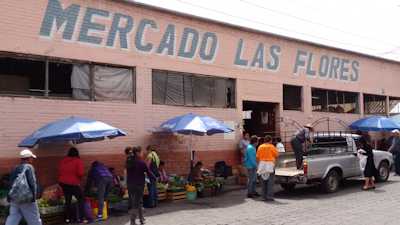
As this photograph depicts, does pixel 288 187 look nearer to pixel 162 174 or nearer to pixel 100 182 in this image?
pixel 162 174

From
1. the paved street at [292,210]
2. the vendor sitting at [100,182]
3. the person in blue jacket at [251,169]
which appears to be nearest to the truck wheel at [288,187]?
the paved street at [292,210]

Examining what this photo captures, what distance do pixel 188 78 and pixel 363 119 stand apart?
416 inches

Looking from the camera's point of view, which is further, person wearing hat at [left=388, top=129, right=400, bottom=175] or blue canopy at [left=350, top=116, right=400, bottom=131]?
blue canopy at [left=350, top=116, right=400, bottom=131]

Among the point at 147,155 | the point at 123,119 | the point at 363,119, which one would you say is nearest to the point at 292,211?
the point at 147,155

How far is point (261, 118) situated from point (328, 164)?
651cm

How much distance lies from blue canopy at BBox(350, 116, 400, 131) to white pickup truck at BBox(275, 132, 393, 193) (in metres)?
5.48

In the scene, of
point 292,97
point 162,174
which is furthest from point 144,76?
point 292,97

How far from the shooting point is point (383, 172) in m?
17.2

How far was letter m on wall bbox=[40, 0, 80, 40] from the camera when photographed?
521 inches

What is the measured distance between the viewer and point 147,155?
1409 centimetres

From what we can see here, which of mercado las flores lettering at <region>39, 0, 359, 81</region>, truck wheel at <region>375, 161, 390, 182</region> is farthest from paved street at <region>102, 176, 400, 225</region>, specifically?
mercado las flores lettering at <region>39, 0, 359, 81</region>

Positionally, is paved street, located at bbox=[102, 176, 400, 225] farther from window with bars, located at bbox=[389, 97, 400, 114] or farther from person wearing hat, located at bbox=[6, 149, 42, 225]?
window with bars, located at bbox=[389, 97, 400, 114]

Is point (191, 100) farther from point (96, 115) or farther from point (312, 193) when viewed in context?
point (312, 193)

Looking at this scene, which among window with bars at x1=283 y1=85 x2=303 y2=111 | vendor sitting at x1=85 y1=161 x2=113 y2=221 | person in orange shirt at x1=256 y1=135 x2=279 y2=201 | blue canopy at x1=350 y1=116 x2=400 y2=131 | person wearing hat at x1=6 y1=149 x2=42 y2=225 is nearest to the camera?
person wearing hat at x1=6 y1=149 x2=42 y2=225
